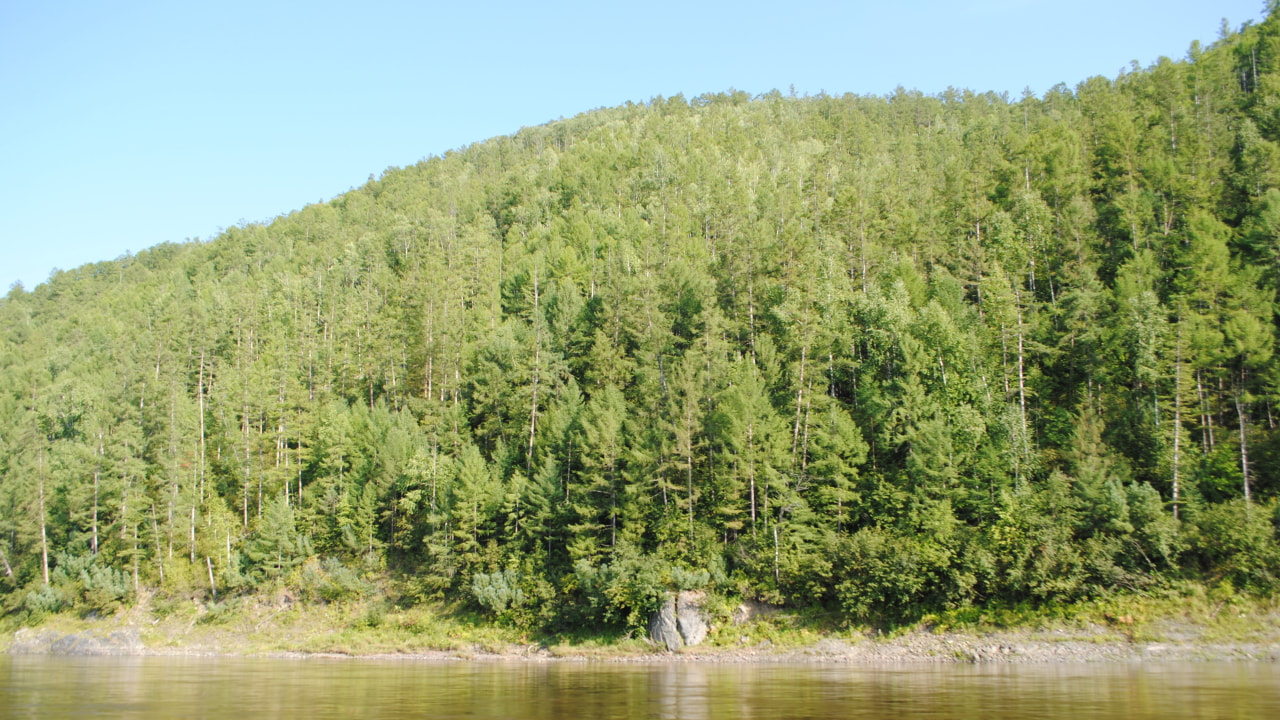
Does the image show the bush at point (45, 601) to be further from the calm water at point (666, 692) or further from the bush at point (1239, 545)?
the bush at point (1239, 545)

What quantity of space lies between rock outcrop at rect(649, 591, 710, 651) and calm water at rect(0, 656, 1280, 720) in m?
5.21

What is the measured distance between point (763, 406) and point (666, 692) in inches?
1052

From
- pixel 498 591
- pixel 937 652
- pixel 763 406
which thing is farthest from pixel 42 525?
pixel 937 652

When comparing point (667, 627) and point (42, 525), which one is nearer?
point (667, 627)

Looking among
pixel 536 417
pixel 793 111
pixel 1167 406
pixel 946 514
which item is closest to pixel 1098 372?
pixel 1167 406

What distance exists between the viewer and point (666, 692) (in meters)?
29.1

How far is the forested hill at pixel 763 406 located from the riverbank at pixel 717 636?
1.77m

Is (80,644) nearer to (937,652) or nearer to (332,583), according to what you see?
(332,583)

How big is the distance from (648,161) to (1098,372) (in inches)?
3454

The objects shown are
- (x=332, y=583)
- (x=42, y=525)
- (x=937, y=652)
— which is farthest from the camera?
(x=42, y=525)

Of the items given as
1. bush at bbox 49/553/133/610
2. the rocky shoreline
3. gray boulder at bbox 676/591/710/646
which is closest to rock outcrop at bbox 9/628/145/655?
bush at bbox 49/553/133/610

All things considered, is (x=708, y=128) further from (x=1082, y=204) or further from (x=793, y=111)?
(x=1082, y=204)

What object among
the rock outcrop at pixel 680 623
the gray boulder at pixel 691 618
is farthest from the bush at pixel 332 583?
the gray boulder at pixel 691 618

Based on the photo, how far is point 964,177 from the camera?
84.7m
